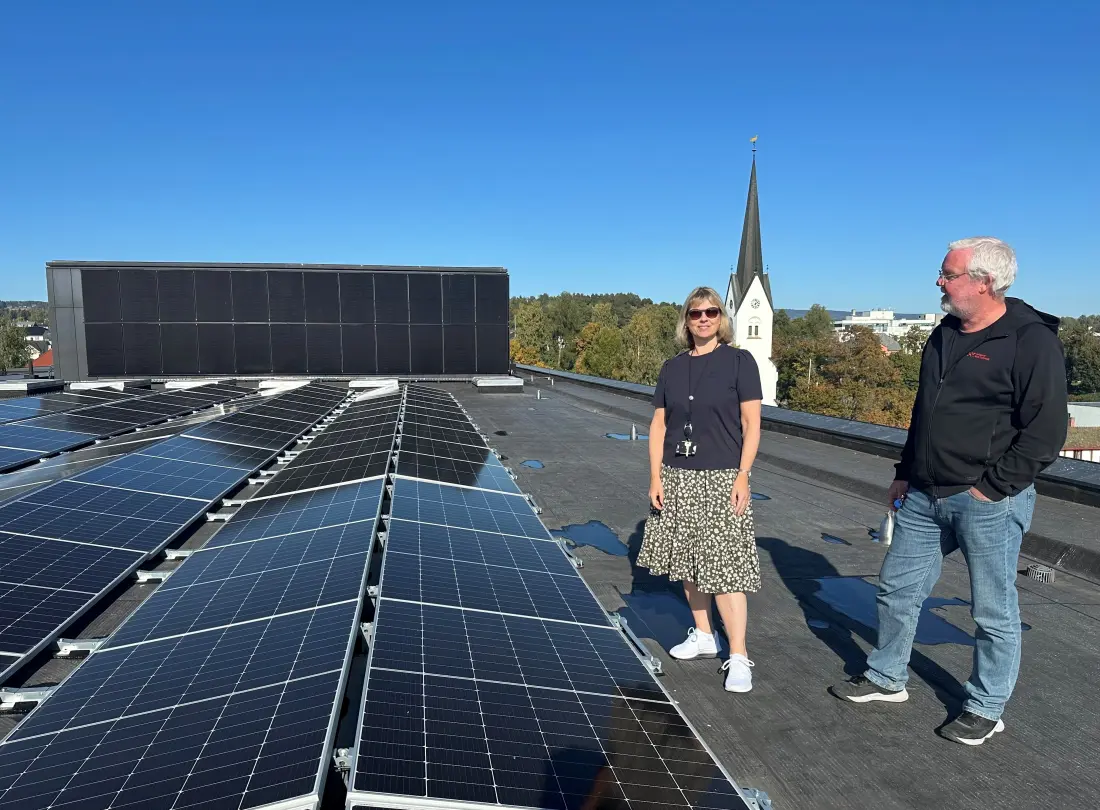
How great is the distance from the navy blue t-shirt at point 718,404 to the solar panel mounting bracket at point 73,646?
3797 mm

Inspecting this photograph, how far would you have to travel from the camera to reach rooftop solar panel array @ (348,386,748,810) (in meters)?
2.38

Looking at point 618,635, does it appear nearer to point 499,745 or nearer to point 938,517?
point 499,745

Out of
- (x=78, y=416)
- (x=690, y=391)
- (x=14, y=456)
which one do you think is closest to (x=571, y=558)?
(x=690, y=391)

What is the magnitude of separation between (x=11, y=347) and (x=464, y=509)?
83844 millimetres

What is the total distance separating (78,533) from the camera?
5.50m

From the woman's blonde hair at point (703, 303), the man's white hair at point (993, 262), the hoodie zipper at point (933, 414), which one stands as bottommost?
the hoodie zipper at point (933, 414)

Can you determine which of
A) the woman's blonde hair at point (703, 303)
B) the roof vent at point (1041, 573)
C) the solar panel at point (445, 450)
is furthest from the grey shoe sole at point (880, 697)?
the solar panel at point (445, 450)

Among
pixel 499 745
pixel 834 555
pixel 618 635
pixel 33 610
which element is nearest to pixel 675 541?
pixel 618 635

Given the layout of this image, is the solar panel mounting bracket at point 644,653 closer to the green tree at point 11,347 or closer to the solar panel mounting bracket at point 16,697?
the solar panel mounting bracket at point 16,697

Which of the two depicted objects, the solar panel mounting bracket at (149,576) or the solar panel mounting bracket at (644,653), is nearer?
the solar panel mounting bracket at (644,653)

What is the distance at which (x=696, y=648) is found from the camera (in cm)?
472

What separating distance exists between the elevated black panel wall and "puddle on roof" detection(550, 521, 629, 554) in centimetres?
1771

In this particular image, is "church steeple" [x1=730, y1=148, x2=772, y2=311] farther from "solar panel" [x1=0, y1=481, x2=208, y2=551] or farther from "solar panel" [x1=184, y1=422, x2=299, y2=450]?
"solar panel" [x1=0, y1=481, x2=208, y2=551]

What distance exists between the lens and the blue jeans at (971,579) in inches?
148
